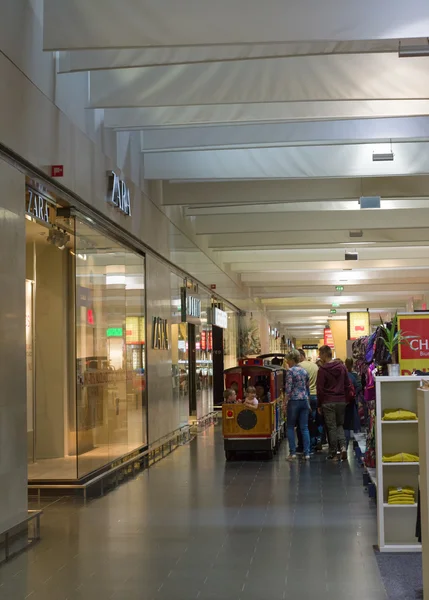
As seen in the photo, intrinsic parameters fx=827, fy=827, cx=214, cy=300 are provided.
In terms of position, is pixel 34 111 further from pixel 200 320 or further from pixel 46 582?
pixel 200 320

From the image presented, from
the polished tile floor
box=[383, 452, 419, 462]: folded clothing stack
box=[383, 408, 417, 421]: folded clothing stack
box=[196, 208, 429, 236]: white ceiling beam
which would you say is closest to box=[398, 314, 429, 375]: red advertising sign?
box=[383, 408, 417, 421]: folded clothing stack

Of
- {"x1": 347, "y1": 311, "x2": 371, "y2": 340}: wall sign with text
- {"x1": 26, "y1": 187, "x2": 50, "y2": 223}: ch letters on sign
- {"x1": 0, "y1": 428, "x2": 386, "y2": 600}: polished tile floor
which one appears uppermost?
{"x1": 26, "y1": 187, "x2": 50, "y2": 223}: ch letters on sign

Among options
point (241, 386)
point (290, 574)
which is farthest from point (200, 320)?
point (290, 574)

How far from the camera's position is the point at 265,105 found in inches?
354

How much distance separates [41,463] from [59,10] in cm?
624

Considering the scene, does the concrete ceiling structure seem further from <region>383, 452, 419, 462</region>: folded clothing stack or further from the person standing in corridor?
<region>383, 452, 419, 462</region>: folded clothing stack

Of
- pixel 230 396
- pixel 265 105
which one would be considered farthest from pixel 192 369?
pixel 265 105

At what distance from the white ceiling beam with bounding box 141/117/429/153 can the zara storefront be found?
142cm

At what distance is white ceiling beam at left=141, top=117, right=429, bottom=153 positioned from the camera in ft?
33.3

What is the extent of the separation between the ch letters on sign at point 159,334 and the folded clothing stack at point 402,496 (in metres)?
6.99

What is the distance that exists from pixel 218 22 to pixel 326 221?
31.9 ft

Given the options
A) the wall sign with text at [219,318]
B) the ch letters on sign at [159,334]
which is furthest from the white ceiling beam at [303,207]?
the wall sign with text at [219,318]

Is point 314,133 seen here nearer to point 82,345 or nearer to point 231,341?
point 82,345

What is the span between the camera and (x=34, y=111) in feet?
23.7
